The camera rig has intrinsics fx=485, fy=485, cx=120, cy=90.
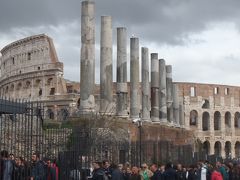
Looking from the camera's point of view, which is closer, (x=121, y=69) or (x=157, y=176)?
(x=157, y=176)

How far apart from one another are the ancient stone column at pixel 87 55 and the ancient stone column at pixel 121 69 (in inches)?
179

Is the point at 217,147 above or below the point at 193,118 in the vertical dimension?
below

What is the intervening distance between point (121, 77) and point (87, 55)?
5365 mm

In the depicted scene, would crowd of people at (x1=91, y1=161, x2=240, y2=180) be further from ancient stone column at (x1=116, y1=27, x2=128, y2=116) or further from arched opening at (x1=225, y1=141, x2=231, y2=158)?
arched opening at (x1=225, y1=141, x2=231, y2=158)

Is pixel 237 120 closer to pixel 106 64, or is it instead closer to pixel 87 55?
pixel 106 64

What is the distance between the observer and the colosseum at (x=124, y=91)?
25719 millimetres

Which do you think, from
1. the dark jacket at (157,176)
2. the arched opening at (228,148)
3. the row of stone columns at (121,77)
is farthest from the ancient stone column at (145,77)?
the arched opening at (228,148)

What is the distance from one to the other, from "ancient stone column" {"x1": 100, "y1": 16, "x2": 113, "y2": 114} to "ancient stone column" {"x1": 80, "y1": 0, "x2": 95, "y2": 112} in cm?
244

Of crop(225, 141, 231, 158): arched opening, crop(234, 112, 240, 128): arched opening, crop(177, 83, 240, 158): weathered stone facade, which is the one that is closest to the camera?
crop(177, 83, 240, 158): weathered stone facade

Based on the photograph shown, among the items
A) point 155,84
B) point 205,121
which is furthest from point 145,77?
point 205,121

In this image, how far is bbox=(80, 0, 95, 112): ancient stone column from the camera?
22.9m

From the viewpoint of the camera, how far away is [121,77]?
91.8ft

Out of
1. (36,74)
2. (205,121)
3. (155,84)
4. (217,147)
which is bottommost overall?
(217,147)

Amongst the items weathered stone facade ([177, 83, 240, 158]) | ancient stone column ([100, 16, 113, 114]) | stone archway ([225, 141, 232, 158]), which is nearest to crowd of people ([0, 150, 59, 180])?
ancient stone column ([100, 16, 113, 114])
